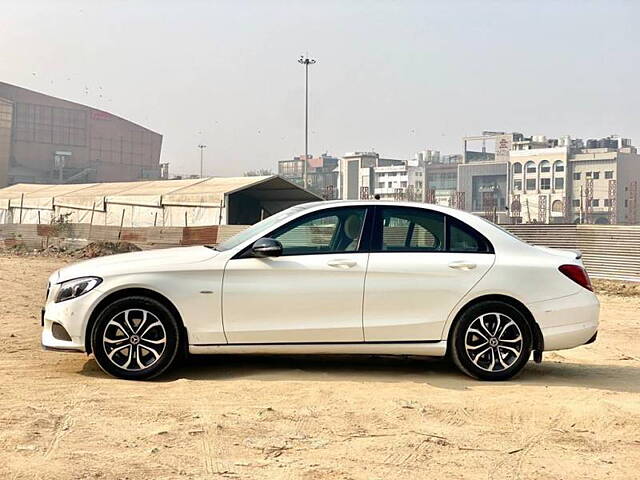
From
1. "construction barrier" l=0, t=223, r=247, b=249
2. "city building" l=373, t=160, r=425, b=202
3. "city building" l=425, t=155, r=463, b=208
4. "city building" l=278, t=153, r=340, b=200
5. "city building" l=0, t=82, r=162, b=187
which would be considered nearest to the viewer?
"construction barrier" l=0, t=223, r=247, b=249

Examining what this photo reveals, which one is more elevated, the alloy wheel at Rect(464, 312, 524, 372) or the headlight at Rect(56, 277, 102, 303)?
the headlight at Rect(56, 277, 102, 303)

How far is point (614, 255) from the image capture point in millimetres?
19453

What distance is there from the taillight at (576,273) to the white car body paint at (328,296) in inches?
2.0

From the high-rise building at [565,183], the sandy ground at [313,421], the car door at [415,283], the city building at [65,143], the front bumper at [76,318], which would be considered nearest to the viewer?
the sandy ground at [313,421]

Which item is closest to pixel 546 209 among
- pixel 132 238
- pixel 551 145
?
pixel 551 145

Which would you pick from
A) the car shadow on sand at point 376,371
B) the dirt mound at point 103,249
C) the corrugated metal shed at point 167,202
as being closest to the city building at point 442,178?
the corrugated metal shed at point 167,202

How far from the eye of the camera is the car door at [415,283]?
699cm

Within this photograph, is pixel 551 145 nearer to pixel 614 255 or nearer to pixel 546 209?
pixel 546 209

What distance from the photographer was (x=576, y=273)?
7.23 m

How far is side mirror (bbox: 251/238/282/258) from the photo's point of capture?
692 centimetres

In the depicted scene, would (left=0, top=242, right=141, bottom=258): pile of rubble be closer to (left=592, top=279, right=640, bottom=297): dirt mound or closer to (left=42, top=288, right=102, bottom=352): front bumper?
(left=592, top=279, right=640, bottom=297): dirt mound

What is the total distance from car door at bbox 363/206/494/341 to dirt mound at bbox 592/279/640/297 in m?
11.5

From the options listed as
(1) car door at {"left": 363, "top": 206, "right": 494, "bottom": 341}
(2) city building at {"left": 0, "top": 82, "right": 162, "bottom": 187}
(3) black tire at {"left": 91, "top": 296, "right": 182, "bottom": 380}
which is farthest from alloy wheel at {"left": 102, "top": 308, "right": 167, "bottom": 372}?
(2) city building at {"left": 0, "top": 82, "right": 162, "bottom": 187}

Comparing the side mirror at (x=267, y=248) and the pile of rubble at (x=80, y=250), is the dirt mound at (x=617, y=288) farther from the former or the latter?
the pile of rubble at (x=80, y=250)
